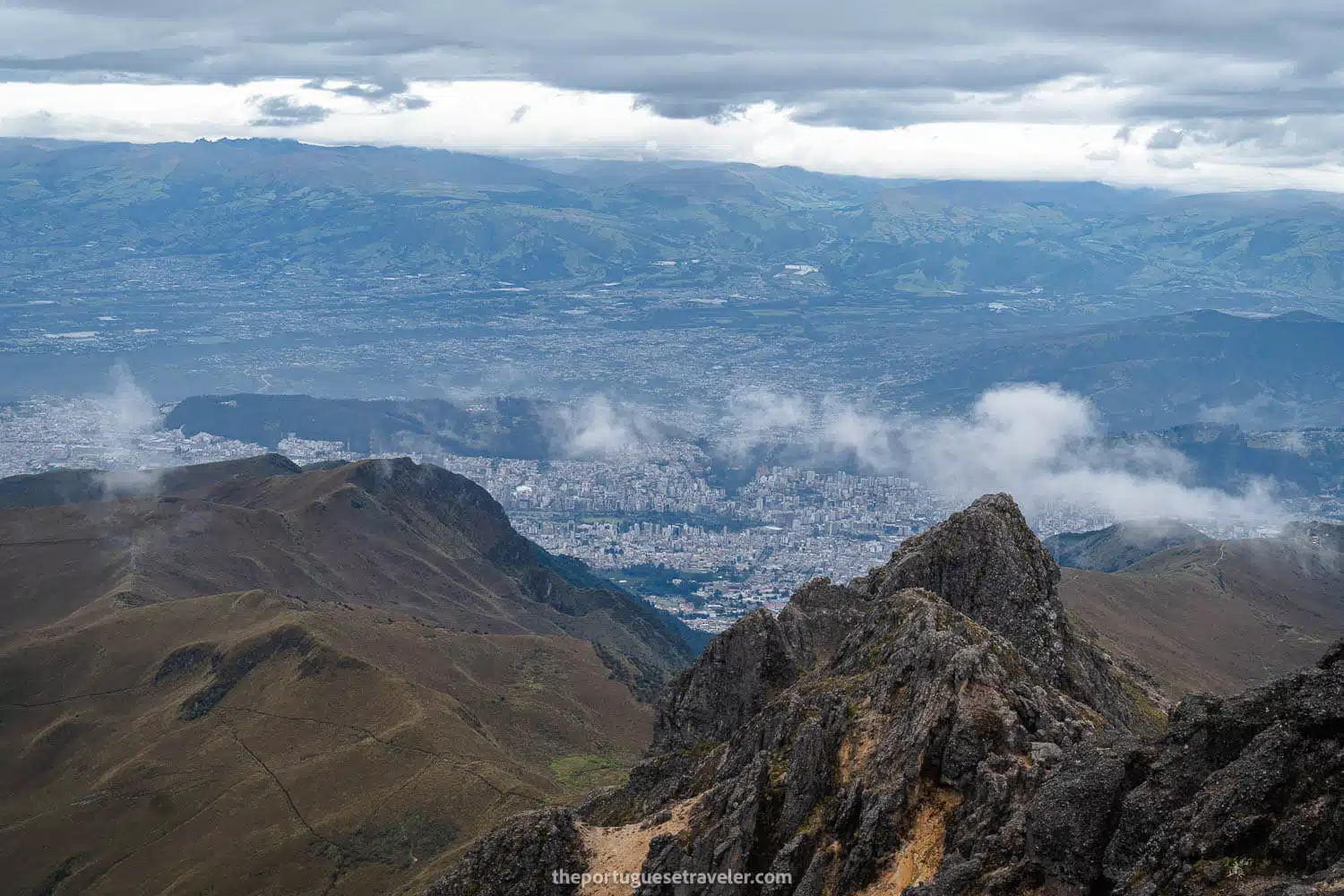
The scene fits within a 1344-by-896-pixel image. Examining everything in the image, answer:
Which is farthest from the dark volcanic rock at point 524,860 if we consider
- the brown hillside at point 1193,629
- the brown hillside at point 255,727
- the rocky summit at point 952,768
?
the brown hillside at point 1193,629

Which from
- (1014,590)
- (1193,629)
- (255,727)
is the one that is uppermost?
(1014,590)

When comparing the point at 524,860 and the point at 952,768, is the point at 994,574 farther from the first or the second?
the point at 524,860

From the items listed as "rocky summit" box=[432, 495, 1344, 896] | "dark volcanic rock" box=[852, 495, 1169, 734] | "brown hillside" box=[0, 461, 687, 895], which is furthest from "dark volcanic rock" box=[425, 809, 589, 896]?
"brown hillside" box=[0, 461, 687, 895]

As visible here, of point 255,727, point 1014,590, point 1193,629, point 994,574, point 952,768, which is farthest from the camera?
point 1193,629

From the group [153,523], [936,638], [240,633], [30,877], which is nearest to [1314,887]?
[936,638]

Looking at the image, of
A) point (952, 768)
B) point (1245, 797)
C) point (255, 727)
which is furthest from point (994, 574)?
point (255, 727)

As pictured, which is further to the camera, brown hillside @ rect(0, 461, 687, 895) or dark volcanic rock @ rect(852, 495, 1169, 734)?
brown hillside @ rect(0, 461, 687, 895)

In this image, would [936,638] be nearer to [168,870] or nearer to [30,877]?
[168,870]

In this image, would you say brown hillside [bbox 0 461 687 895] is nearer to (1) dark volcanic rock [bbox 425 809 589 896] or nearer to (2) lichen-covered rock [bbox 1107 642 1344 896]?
(1) dark volcanic rock [bbox 425 809 589 896]
